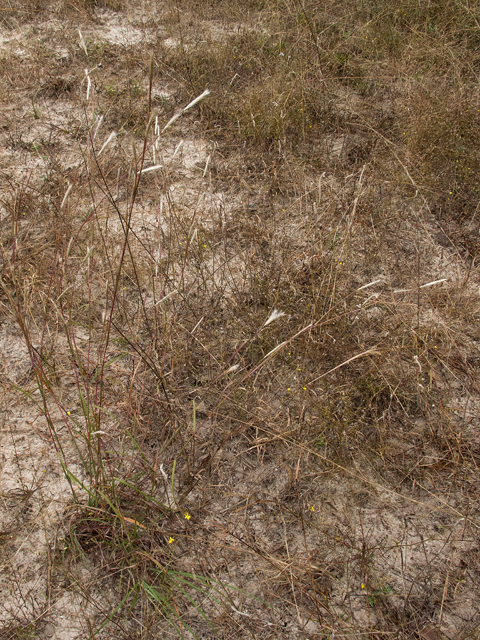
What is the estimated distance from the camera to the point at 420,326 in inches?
86.3

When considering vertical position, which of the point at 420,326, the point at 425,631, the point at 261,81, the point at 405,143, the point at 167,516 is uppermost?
the point at 261,81

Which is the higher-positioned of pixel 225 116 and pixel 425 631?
pixel 225 116

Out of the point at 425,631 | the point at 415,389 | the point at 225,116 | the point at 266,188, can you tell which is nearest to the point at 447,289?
the point at 415,389

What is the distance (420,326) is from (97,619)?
70.5 inches

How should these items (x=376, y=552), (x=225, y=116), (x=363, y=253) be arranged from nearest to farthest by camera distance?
(x=376, y=552), (x=363, y=253), (x=225, y=116)

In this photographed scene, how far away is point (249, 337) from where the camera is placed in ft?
7.07

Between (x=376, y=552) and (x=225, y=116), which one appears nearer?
(x=376, y=552)

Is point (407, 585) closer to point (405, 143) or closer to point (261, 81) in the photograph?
point (405, 143)

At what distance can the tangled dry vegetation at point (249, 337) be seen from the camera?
4.83 ft

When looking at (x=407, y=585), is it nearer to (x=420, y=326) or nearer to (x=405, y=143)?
(x=420, y=326)

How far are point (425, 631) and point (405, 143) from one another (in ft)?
9.40

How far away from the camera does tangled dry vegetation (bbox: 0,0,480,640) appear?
1.47 m

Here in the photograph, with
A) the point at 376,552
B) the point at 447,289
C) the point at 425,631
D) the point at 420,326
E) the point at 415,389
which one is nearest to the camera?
the point at 425,631

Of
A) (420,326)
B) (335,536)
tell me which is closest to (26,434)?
(335,536)
